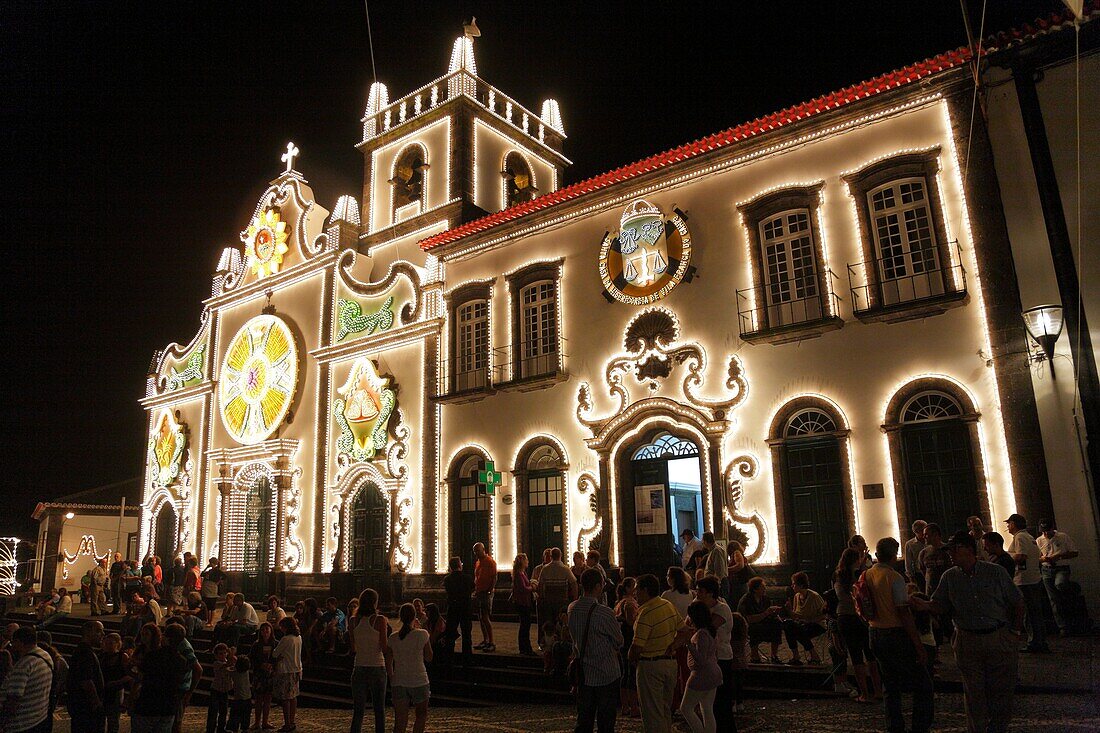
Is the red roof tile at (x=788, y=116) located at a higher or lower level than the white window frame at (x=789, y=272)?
higher

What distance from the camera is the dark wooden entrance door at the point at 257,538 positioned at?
23188 millimetres

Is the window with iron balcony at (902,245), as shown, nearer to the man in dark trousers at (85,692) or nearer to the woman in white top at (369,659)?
the woman in white top at (369,659)

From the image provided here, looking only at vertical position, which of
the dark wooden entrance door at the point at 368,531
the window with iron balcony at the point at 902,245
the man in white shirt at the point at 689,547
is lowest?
the man in white shirt at the point at 689,547

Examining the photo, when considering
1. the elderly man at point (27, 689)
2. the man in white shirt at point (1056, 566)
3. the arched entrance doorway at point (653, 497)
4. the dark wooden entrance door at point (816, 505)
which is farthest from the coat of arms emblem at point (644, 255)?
the elderly man at point (27, 689)

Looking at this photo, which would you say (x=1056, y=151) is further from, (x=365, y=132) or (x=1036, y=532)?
(x=365, y=132)

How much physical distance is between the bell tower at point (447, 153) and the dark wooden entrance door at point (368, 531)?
7.69 m

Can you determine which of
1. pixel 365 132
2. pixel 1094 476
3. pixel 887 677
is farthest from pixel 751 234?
pixel 365 132

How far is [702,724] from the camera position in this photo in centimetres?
674

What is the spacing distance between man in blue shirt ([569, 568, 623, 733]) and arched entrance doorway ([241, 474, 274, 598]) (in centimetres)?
1833

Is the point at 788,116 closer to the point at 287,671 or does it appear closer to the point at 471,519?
the point at 471,519

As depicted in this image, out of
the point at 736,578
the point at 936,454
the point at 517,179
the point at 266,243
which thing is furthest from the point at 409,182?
the point at 936,454

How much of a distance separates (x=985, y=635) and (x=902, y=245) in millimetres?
8901

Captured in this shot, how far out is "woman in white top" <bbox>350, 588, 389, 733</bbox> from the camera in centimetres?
896

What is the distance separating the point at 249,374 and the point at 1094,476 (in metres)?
23.1
